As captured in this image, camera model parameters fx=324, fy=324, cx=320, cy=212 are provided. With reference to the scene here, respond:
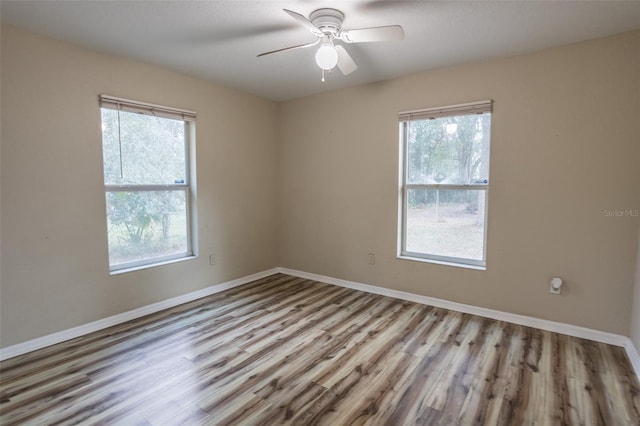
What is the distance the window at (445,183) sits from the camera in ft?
10.6

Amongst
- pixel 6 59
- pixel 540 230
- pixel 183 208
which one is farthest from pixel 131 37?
pixel 540 230

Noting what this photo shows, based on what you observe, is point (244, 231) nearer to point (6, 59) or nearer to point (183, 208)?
point (183, 208)

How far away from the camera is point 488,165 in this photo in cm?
315

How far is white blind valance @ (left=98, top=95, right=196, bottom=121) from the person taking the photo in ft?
9.49

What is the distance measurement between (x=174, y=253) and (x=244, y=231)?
95 cm

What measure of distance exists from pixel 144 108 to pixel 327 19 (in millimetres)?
2011

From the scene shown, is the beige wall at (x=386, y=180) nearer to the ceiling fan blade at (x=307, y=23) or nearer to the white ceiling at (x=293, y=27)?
the white ceiling at (x=293, y=27)

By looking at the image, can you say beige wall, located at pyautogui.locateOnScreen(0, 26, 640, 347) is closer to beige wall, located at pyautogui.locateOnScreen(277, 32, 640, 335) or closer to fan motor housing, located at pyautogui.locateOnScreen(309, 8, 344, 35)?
beige wall, located at pyautogui.locateOnScreen(277, 32, 640, 335)

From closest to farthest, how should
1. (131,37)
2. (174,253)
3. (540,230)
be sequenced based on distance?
1. (131,37)
2. (540,230)
3. (174,253)

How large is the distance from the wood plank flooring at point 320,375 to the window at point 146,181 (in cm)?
77

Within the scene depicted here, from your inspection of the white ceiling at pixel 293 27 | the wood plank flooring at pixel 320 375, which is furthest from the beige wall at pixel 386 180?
the wood plank flooring at pixel 320 375

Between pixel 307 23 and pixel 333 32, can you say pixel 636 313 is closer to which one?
pixel 333 32

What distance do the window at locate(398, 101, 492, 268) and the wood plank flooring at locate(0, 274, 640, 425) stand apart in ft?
2.48

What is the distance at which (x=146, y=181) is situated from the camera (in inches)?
129
